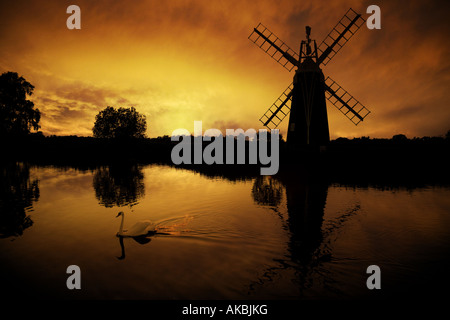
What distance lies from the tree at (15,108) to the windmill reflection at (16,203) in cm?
2607

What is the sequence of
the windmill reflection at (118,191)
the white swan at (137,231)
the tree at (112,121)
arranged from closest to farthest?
the white swan at (137,231)
the windmill reflection at (118,191)
the tree at (112,121)

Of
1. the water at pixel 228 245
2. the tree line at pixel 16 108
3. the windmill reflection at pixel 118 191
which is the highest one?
the tree line at pixel 16 108

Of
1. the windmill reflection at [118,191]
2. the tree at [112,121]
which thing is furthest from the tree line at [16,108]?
the windmill reflection at [118,191]

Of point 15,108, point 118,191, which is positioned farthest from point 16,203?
point 15,108

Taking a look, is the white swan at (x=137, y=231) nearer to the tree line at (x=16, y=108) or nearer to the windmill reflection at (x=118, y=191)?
the windmill reflection at (x=118, y=191)

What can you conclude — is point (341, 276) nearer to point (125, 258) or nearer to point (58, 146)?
point (125, 258)

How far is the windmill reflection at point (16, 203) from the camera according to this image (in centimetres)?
947

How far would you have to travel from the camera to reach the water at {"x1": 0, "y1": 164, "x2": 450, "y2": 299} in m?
5.65

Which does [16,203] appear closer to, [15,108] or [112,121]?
[15,108]

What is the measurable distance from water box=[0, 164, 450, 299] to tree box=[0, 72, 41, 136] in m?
33.7

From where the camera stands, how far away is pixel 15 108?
133 ft

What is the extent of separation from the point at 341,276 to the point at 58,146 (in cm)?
5402

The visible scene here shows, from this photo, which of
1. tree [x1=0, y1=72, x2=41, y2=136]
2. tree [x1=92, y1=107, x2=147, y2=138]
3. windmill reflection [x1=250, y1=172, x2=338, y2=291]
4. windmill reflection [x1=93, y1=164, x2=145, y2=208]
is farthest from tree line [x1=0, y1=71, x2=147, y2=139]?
windmill reflection [x1=250, y1=172, x2=338, y2=291]

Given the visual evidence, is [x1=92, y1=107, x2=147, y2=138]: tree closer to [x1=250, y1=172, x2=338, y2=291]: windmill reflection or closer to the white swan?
[x1=250, y1=172, x2=338, y2=291]: windmill reflection
